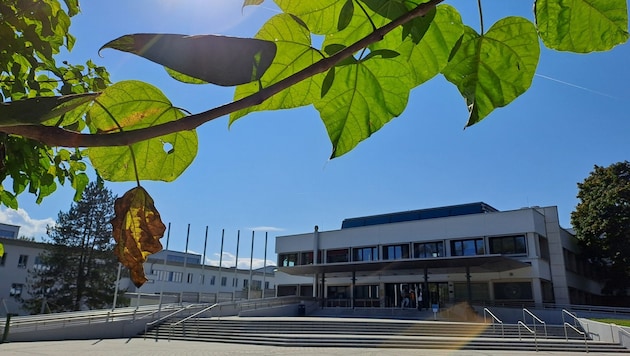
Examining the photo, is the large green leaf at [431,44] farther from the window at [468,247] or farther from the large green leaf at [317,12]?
the window at [468,247]

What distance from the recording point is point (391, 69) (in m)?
0.56

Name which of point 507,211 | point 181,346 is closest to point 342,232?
point 507,211

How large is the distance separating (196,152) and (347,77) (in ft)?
0.87

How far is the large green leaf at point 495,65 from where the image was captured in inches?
21.0

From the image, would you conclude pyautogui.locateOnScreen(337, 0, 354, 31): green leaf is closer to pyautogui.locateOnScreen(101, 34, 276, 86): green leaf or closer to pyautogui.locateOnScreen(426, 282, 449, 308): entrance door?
pyautogui.locateOnScreen(101, 34, 276, 86): green leaf

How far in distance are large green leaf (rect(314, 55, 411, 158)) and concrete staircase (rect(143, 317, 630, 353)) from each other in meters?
18.1

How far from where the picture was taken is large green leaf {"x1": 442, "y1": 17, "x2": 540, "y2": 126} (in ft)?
1.75

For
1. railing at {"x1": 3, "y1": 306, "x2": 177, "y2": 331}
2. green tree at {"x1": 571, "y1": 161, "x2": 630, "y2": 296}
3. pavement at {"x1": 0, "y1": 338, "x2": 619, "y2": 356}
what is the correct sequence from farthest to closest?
green tree at {"x1": 571, "y1": 161, "x2": 630, "y2": 296}, railing at {"x1": 3, "y1": 306, "x2": 177, "y2": 331}, pavement at {"x1": 0, "y1": 338, "x2": 619, "y2": 356}

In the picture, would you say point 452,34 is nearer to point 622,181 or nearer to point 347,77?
point 347,77

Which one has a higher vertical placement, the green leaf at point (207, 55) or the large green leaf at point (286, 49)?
the large green leaf at point (286, 49)

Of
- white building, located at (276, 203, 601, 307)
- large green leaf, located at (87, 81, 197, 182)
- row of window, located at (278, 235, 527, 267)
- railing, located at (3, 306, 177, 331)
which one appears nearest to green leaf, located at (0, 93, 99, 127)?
large green leaf, located at (87, 81, 197, 182)

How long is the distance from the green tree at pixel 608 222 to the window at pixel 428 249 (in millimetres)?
10563

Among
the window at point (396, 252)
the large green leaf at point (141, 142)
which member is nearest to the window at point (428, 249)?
the window at point (396, 252)

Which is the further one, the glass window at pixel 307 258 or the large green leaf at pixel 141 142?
the glass window at pixel 307 258
